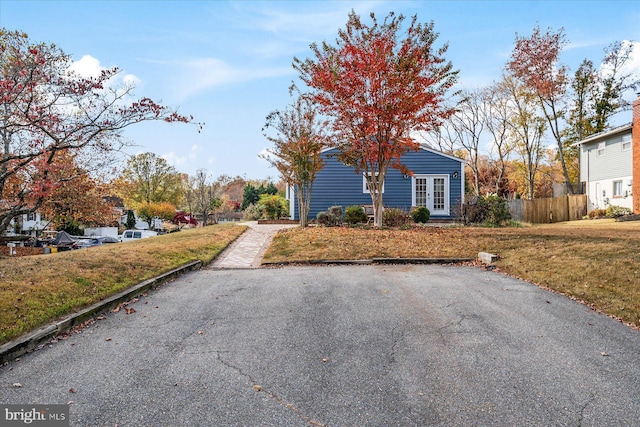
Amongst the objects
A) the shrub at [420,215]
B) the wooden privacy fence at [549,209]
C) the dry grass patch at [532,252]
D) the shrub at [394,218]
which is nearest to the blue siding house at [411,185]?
the shrub at [420,215]

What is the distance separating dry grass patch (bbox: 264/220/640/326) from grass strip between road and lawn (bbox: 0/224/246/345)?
123 inches

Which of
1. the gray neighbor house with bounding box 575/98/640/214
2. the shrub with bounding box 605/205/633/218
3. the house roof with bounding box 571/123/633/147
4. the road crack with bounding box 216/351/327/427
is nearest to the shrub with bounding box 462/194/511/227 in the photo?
the shrub with bounding box 605/205/633/218

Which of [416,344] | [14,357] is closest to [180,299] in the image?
[14,357]

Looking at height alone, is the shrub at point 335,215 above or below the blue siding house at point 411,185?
below

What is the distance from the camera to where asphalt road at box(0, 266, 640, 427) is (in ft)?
11.0

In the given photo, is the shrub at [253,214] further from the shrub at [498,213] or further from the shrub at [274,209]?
the shrub at [498,213]

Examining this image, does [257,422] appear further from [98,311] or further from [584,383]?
[98,311]

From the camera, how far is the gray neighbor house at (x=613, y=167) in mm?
22906

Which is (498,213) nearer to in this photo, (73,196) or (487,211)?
(487,211)

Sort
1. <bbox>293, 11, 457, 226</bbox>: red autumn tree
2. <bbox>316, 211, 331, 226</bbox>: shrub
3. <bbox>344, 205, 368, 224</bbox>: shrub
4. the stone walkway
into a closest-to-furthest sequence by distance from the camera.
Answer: the stone walkway, <bbox>293, 11, 457, 226</bbox>: red autumn tree, <bbox>344, 205, 368, 224</bbox>: shrub, <bbox>316, 211, 331, 226</bbox>: shrub

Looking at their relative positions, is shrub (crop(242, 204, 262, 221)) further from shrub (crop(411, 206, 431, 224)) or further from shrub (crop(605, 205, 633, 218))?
shrub (crop(605, 205, 633, 218))

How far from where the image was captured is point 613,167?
82.8 ft

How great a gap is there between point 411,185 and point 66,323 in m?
19.4

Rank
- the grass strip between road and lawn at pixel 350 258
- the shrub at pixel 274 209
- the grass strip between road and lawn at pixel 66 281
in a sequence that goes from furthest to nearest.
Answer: the shrub at pixel 274 209 < the grass strip between road and lawn at pixel 350 258 < the grass strip between road and lawn at pixel 66 281
